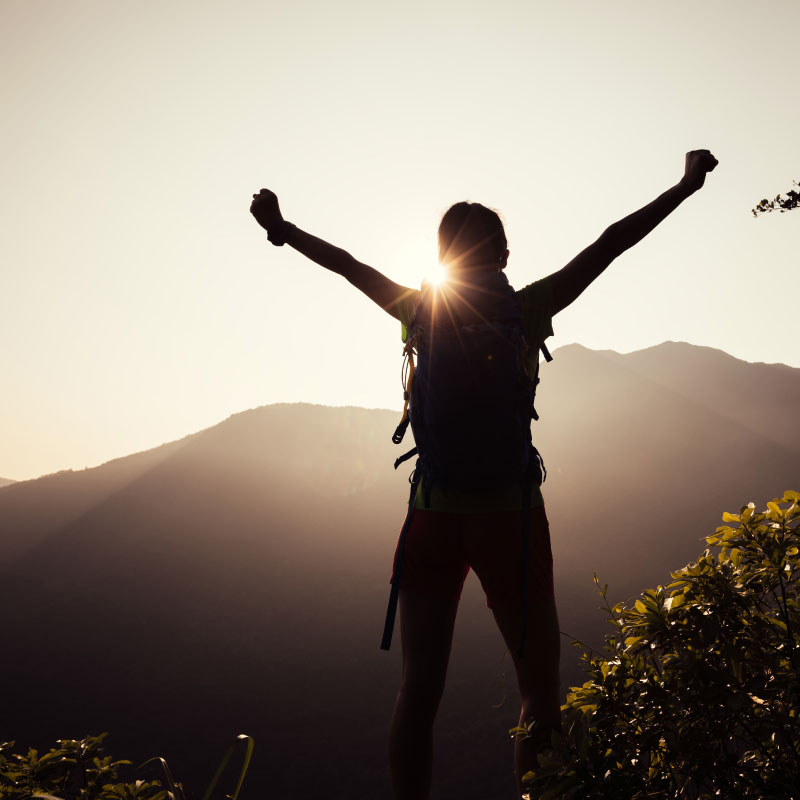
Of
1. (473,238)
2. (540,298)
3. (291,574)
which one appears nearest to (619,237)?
(540,298)

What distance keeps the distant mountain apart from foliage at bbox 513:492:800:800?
1577 cm

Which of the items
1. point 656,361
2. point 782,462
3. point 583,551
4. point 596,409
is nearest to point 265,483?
point 583,551

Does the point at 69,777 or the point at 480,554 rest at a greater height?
the point at 480,554

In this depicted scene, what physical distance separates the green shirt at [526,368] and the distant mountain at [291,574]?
52.7 ft

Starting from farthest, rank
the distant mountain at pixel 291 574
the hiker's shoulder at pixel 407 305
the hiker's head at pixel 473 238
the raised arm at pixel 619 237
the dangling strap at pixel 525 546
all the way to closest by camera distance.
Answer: the distant mountain at pixel 291 574, the hiker's shoulder at pixel 407 305, the hiker's head at pixel 473 238, the raised arm at pixel 619 237, the dangling strap at pixel 525 546

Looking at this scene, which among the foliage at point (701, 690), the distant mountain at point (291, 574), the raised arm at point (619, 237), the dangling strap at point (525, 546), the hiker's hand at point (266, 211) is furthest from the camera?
the distant mountain at point (291, 574)

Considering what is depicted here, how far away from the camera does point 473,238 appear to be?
241cm

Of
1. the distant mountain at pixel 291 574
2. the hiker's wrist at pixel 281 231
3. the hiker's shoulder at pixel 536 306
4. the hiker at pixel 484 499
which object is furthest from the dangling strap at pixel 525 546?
the distant mountain at pixel 291 574

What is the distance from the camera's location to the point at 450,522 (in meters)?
2.12

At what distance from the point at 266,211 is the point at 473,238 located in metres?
0.94

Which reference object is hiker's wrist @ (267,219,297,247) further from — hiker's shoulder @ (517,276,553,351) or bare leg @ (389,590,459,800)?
bare leg @ (389,590,459,800)

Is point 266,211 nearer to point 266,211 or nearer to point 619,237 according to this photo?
point 266,211

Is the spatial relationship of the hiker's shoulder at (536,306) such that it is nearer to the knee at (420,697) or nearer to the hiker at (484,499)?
the hiker at (484,499)

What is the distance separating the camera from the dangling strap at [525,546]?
1.99 m
